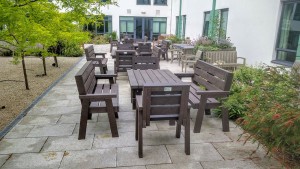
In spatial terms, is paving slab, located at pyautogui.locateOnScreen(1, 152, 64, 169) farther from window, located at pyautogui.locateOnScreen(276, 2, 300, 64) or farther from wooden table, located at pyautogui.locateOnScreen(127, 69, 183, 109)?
window, located at pyautogui.locateOnScreen(276, 2, 300, 64)

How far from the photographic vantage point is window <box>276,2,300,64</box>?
22.8 ft

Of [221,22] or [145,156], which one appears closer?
[145,156]

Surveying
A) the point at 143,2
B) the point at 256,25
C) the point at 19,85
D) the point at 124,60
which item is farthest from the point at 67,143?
the point at 143,2

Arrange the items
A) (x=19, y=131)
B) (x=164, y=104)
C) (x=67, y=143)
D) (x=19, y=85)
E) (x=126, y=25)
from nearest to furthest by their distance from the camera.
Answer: (x=164, y=104) → (x=67, y=143) → (x=19, y=131) → (x=19, y=85) → (x=126, y=25)

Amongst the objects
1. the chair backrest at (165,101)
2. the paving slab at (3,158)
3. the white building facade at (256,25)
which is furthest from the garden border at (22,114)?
the white building facade at (256,25)

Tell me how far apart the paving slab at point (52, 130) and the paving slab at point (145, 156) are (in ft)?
3.64

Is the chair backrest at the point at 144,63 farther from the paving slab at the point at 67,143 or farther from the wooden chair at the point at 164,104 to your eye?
the wooden chair at the point at 164,104

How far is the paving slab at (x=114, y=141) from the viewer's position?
3.49 meters

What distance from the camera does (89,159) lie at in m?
3.13

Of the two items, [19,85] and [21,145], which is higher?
[19,85]

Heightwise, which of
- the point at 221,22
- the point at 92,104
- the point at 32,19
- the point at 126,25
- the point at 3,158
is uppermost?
the point at 126,25

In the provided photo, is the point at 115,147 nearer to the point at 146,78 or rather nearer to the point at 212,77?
the point at 146,78

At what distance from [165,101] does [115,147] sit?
41.1 inches

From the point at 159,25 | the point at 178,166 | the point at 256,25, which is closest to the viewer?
the point at 178,166
